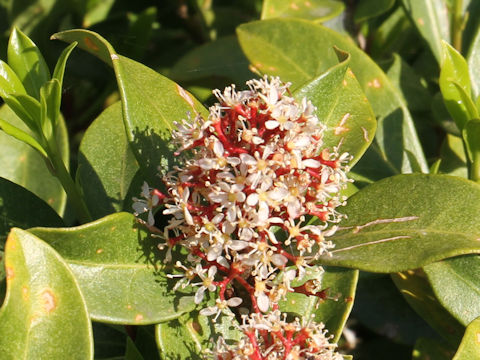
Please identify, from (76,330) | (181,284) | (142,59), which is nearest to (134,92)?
(181,284)

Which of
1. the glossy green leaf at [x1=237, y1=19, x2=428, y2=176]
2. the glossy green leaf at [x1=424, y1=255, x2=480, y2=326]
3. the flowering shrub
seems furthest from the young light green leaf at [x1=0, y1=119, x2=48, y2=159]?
the glossy green leaf at [x1=424, y1=255, x2=480, y2=326]

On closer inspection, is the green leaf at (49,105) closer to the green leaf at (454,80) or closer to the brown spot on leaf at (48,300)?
the brown spot on leaf at (48,300)

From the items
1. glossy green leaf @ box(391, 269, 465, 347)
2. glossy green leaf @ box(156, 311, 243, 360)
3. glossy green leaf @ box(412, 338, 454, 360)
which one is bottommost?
glossy green leaf @ box(412, 338, 454, 360)

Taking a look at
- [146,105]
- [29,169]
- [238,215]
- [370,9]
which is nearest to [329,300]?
[238,215]

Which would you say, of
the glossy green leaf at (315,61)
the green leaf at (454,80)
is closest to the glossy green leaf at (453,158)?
the glossy green leaf at (315,61)

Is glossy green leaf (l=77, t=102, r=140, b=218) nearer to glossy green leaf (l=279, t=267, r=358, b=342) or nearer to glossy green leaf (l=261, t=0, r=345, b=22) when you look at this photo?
glossy green leaf (l=279, t=267, r=358, b=342)

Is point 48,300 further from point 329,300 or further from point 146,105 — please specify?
point 329,300
